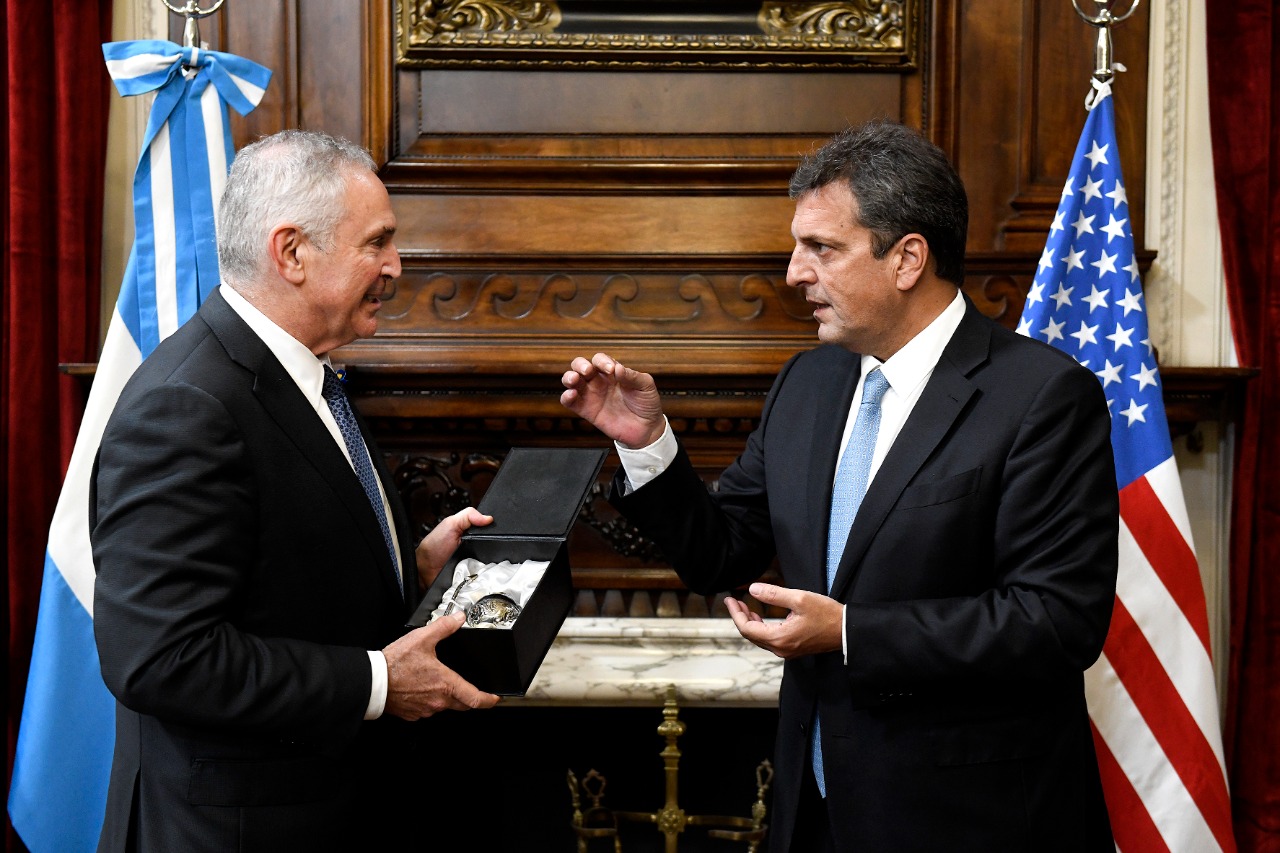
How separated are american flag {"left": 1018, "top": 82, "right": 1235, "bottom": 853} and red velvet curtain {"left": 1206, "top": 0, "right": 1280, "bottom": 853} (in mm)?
377

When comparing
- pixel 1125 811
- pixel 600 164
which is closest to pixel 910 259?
pixel 600 164

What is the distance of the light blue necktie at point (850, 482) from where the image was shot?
197 cm

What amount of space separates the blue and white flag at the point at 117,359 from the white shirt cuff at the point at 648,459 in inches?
46.3

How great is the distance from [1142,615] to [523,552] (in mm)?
1555

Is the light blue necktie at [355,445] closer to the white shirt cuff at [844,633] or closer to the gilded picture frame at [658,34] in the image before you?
the white shirt cuff at [844,633]

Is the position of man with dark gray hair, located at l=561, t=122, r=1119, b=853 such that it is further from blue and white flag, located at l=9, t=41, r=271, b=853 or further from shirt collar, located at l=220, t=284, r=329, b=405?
blue and white flag, located at l=9, t=41, r=271, b=853

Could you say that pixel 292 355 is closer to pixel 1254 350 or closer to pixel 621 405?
pixel 621 405

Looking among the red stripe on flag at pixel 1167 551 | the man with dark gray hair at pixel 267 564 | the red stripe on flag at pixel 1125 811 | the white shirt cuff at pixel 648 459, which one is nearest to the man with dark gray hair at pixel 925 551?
the white shirt cuff at pixel 648 459

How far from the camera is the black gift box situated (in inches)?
69.9

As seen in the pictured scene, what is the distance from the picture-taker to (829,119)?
3.13 meters

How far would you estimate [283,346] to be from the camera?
183cm

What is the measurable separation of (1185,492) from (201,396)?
2.60 metres

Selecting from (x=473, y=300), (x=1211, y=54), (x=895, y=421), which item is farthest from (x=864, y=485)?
(x=1211, y=54)

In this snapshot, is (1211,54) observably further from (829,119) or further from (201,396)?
(201,396)
